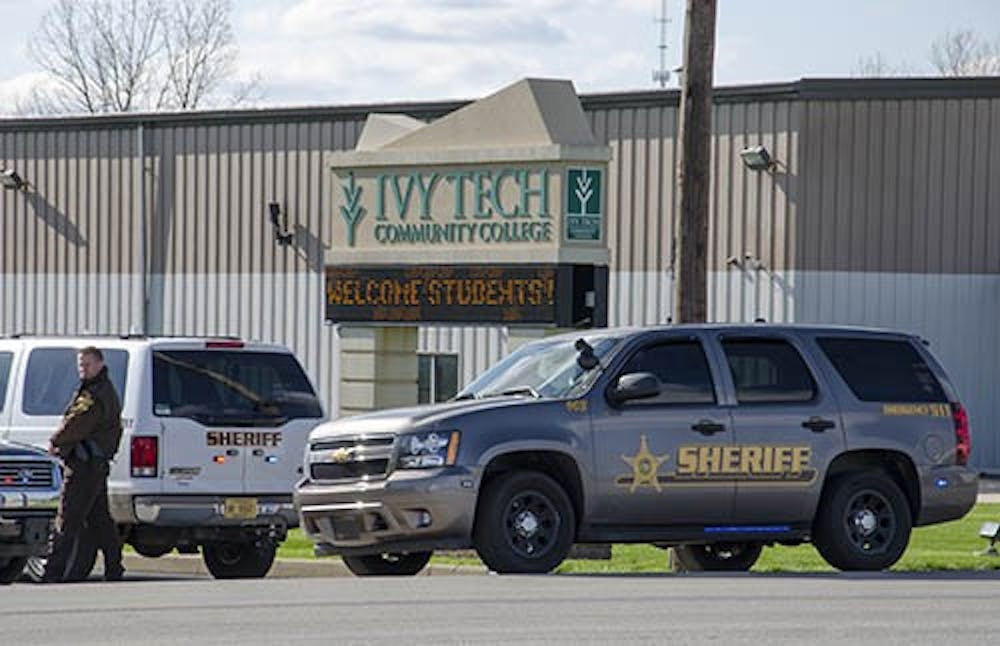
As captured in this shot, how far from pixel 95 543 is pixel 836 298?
22362 millimetres

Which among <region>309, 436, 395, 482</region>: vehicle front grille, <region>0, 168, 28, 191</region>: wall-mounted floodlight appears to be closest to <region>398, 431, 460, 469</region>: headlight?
<region>309, 436, 395, 482</region>: vehicle front grille

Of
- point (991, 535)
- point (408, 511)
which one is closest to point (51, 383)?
point (408, 511)

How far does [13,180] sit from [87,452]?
2980 centimetres

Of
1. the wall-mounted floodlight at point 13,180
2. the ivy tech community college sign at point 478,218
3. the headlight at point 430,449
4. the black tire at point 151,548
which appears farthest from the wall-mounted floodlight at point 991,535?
the wall-mounted floodlight at point 13,180

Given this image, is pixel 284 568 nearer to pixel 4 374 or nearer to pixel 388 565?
pixel 4 374

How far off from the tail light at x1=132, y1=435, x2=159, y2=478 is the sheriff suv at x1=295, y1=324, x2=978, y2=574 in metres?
1.87

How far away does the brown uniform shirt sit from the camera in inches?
725

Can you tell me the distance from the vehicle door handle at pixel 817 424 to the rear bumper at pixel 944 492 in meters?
0.90

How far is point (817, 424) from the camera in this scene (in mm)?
18266

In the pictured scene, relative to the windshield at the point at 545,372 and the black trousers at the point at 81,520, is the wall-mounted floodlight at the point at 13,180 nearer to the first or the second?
the black trousers at the point at 81,520

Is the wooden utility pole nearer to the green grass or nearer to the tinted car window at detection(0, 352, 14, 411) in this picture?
the green grass

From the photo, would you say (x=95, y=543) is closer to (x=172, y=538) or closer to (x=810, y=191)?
(x=172, y=538)

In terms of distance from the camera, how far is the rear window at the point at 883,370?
18.7 metres

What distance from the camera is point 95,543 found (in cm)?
1897
